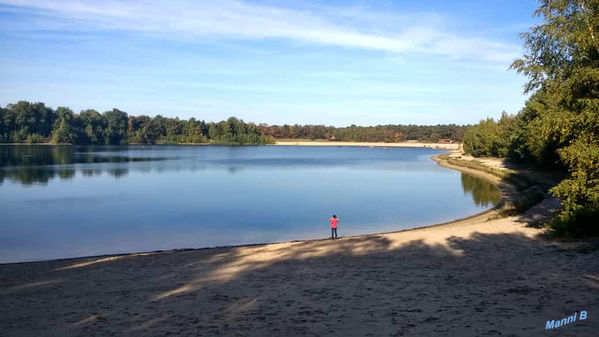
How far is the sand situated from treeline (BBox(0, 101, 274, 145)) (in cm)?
16093

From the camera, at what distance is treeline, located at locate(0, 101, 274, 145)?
159 m

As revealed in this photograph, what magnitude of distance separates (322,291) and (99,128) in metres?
175

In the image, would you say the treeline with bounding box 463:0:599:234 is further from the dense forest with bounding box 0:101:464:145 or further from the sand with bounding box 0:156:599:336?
the dense forest with bounding box 0:101:464:145

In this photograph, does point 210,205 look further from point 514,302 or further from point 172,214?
point 514,302

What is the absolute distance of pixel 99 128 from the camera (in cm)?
16975

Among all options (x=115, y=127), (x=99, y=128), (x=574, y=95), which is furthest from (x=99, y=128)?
(x=574, y=95)

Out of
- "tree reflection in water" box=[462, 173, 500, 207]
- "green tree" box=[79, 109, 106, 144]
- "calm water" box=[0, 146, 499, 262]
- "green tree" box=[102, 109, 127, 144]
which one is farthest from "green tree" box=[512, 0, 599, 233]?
"green tree" box=[102, 109, 127, 144]

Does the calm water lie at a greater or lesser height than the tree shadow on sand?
lesser

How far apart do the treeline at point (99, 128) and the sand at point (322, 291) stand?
528 ft

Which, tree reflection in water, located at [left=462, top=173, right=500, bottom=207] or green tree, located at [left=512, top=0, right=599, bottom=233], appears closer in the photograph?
green tree, located at [left=512, top=0, right=599, bottom=233]

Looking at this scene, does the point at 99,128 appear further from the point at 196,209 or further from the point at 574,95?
the point at 574,95

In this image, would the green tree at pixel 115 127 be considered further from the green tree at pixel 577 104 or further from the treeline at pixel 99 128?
the green tree at pixel 577 104

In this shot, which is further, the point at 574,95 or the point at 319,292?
the point at 574,95

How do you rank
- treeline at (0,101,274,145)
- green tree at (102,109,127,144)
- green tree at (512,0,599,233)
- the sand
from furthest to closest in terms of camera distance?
green tree at (102,109,127,144)
treeline at (0,101,274,145)
green tree at (512,0,599,233)
the sand
